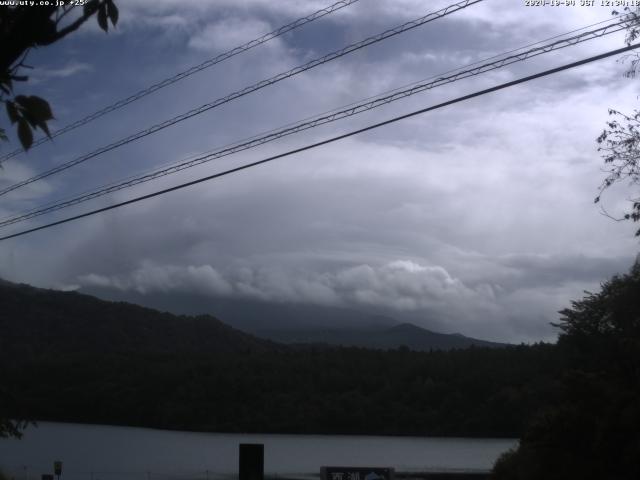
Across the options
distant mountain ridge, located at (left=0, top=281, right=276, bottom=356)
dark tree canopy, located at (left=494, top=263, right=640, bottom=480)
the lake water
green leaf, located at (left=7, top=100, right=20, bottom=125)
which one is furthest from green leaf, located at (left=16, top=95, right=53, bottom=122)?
distant mountain ridge, located at (left=0, top=281, right=276, bottom=356)

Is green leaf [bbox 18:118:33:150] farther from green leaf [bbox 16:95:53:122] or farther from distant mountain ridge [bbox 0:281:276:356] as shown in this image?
distant mountain ridge [bbox 0:281:276:356]

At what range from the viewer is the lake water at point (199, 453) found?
6438 cm

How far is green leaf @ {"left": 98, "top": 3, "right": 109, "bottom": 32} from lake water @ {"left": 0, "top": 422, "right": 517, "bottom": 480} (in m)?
54.4

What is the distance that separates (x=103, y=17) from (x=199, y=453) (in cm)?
7623

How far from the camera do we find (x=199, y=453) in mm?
77812

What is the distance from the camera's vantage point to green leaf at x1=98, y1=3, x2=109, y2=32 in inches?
202

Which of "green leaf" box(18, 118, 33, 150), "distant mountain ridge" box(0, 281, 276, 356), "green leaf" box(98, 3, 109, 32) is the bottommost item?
"green leaf" box(18, 118, 33, 150)

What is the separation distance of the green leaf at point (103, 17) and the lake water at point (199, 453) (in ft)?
179

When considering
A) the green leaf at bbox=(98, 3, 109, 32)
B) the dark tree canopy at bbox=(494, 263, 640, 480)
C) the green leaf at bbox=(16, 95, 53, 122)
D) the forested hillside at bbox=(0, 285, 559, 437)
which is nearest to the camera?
the green leaf at bbox=(16, 95, 53, 122)

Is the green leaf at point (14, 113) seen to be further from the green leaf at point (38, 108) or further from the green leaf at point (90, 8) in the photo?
the green leaf at point (90, 8)

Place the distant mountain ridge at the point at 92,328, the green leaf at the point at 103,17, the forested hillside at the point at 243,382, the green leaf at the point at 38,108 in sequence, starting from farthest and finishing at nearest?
1. the distant mountain ridge at the point at 92,328
2. the forested hillside at the point at 243,382
3. the green leaf at the point at 103,17
4. the green leaf at the point at 38,108

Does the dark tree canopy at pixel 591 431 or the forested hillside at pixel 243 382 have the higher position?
the forested hillside at pixel 243 382

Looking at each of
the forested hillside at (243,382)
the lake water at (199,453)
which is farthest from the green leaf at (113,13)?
the forested hillside at (243,382)

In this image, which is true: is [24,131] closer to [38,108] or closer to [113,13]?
[38,108]
